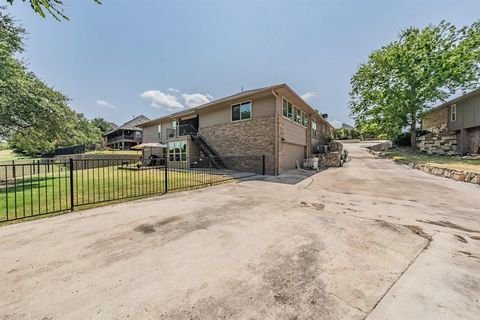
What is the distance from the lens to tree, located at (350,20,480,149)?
731 inches

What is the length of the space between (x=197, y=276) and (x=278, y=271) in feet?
3.42

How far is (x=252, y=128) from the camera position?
45.6 ft

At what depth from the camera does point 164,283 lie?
223 centimetres

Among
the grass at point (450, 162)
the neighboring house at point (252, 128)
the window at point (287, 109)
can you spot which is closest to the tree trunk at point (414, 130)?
the grass at point (450, 162)

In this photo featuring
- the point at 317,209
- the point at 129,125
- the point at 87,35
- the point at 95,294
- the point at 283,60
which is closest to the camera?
the point at 95,294

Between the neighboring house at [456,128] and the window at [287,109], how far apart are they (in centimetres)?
1735

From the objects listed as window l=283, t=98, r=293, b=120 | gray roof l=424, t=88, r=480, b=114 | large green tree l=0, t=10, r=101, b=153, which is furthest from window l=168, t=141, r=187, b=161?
gray roof l=424, t=88, r=480, b=114

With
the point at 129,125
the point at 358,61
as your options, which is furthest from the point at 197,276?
the point at 129,125

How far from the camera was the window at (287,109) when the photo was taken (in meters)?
14.0

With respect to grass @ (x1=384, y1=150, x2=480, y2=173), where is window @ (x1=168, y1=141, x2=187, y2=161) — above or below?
above

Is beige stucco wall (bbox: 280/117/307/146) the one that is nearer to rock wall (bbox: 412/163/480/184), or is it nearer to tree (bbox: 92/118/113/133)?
rock wall (bbox: 412/163/480/184)

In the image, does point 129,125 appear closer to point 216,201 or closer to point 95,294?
point 216,201

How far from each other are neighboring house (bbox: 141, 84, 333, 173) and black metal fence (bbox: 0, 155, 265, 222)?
888 mm

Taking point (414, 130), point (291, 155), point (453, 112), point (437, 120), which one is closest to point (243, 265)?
point (291, 155)
